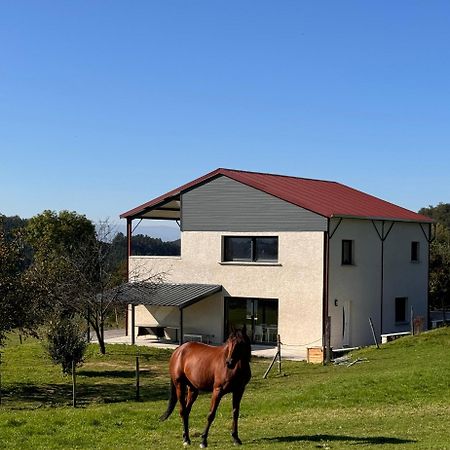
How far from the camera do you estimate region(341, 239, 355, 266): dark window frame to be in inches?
1400

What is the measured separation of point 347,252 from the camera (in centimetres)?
3591

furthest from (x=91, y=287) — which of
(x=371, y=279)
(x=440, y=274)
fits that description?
(x=440, y=274)

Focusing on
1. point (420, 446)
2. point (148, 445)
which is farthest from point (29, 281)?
point (420, 446)

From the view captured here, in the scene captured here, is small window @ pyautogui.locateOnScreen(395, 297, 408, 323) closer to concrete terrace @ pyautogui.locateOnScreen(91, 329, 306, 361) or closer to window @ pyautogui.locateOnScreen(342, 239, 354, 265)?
window @ pyautogui.locateOnScreen(342, 239, 354, 265)

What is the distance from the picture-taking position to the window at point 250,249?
35875mm

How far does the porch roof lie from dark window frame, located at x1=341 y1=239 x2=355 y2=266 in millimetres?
5984

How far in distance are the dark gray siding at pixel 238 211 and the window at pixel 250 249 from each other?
0.53m

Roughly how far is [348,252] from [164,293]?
8.85 meters

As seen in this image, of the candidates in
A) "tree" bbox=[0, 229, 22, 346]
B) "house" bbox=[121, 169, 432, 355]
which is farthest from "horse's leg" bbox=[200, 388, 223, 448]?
"house" bbox=[121, 169, 432, 355]

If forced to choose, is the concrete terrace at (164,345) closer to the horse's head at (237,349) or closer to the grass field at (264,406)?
the grass field at (264,406)

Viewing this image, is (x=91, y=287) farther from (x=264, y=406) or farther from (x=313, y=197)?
(x=264, y=406)

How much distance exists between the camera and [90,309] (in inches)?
1364

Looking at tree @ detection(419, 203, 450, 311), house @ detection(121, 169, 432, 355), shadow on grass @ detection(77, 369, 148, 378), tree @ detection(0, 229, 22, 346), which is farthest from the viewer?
tree @ detection(419, 203, 450, 311)

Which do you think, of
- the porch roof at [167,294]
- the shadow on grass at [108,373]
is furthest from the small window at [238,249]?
the shadow on grass at [108,373]
